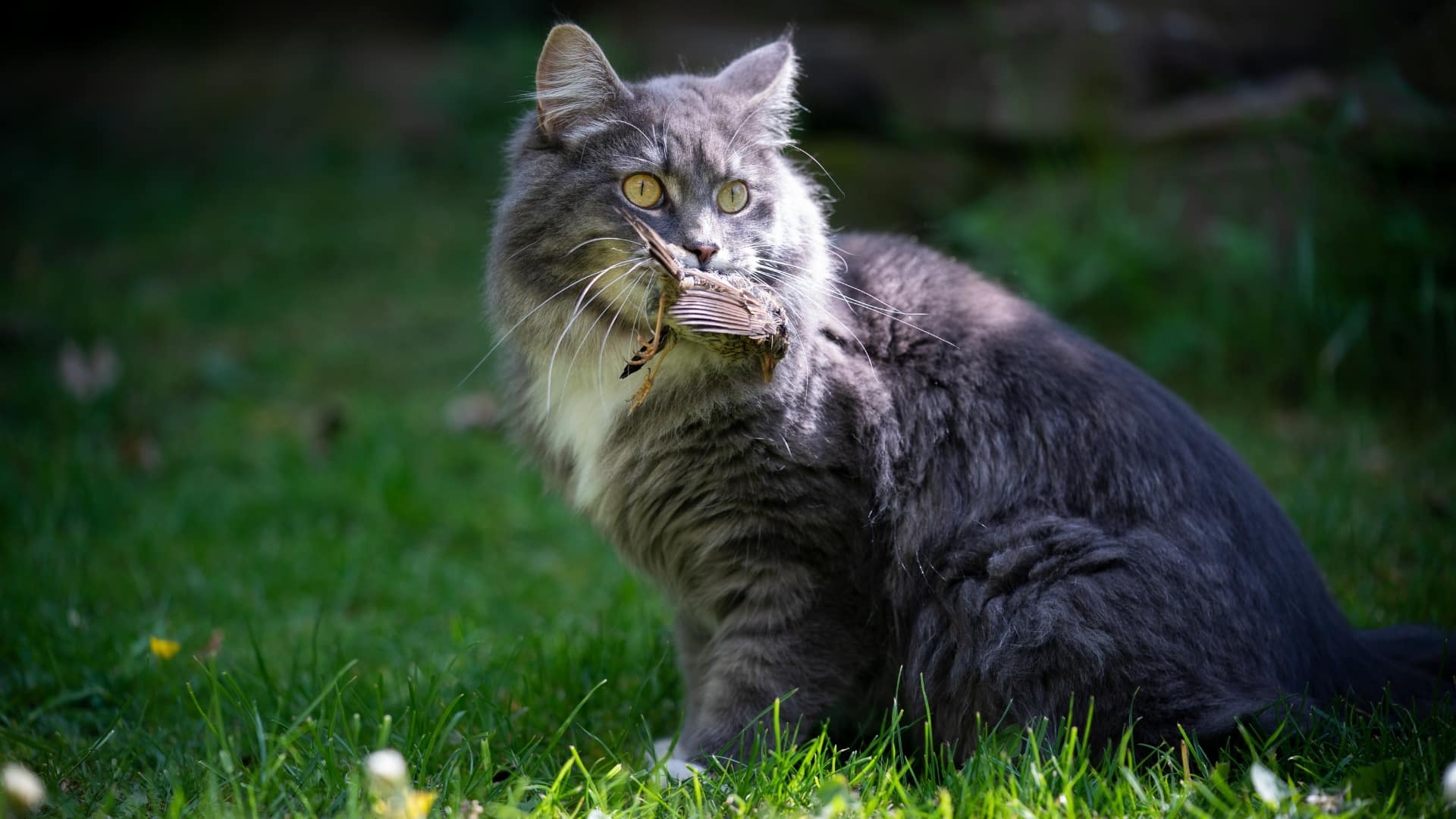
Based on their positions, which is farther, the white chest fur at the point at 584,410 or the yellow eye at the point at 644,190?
the white chest fur at the point at 584,410

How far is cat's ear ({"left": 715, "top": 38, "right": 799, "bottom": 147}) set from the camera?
2.83m

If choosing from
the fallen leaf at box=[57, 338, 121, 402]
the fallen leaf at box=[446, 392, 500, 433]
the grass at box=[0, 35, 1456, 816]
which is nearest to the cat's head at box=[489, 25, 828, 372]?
the grass at box=[0, 35, 1456, 816]

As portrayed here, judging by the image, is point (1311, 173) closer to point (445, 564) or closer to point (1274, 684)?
point (1274, 684)

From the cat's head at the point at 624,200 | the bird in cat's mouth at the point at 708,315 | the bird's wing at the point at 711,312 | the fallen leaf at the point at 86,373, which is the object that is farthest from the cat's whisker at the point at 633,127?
the fallen leaf at the point at 86,373

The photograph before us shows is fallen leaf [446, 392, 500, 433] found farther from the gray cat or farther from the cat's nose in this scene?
the cat's nose

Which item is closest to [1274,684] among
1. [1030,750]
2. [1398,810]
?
[1398,810]

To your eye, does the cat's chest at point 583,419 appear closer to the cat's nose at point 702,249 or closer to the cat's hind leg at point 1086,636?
the cat's nose at point 702,249

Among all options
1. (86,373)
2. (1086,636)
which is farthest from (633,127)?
(86,373)

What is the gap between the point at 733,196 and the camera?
8.76 feet

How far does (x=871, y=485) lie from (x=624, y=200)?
90cm

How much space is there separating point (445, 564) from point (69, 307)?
3.56 metres

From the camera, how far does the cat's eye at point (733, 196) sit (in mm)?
2645

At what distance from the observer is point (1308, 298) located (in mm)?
4500

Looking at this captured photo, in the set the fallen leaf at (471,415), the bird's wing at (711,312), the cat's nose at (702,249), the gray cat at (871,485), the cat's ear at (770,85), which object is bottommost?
the fallen leaf at (471,415)
